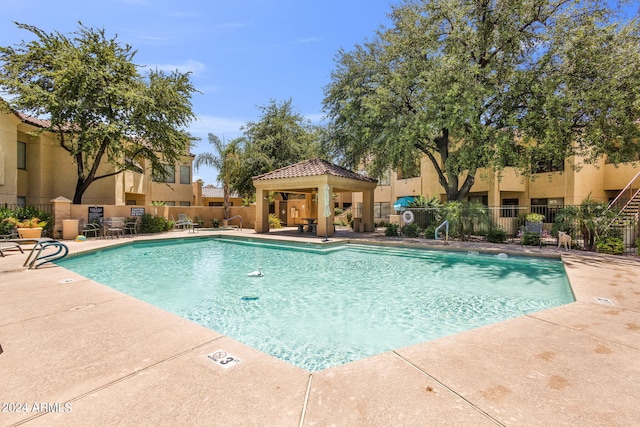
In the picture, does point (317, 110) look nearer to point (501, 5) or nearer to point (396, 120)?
point (396, 120)

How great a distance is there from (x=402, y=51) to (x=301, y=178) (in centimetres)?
862

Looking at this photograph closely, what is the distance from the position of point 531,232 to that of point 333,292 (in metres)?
11.4

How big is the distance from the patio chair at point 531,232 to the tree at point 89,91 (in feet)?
66.6

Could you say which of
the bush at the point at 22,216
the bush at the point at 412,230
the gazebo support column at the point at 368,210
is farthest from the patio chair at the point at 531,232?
the bush at the point at 22,216

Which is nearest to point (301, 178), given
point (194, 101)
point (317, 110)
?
point (317, 110)

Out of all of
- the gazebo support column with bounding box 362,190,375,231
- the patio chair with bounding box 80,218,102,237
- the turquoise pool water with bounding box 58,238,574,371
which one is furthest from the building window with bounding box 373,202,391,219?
the patio chair with bounding box 80,218,102,237

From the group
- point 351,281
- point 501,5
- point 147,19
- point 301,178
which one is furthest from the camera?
point 301,178

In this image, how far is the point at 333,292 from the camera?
737 cm

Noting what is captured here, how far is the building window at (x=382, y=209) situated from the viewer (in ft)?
97.0

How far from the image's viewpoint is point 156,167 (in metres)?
21.0

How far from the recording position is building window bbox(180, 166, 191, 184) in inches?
1193

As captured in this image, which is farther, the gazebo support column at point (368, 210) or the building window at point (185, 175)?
the building window at point (185, 175)

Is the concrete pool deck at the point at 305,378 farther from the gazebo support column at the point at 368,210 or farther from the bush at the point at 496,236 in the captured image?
the gazebo support column at the point at 368,210

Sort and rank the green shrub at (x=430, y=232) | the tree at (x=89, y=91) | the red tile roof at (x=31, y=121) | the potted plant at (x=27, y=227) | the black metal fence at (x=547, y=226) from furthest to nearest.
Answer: the red tile roof at (x=31, y=121), the green shrub at (x=430, y=232), the tree at (x=89, y=91), the potted plant at (x=27, y=227), the black metal fence at (x=547, y=226)
